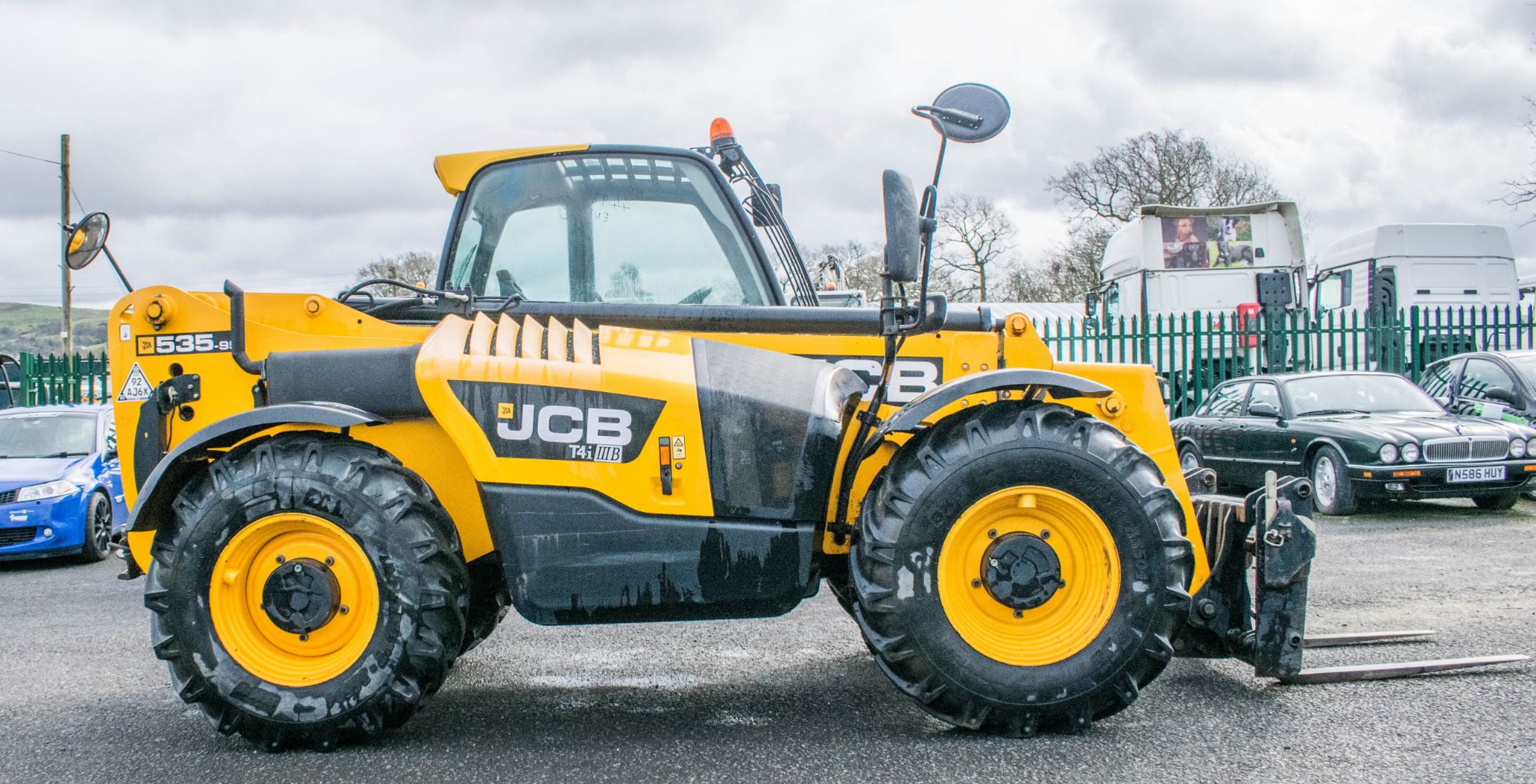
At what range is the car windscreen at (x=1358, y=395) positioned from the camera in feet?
37.5

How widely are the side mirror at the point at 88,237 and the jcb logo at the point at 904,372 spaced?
2.57 meters

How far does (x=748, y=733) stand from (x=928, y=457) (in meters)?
1.19

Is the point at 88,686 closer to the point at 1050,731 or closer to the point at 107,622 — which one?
the point at 107,622

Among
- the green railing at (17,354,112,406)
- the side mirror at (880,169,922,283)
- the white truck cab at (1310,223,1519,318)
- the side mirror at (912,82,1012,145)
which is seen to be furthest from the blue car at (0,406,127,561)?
the white truck cab at (1310,223,1519,318)

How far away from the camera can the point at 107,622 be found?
22.3ft

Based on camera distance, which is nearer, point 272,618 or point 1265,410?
point 272,618

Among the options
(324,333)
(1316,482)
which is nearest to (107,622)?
(324,333)

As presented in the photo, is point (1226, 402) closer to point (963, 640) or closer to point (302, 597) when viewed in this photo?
point (963, 640)

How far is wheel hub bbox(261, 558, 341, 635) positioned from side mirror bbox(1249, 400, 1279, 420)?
10.1 meters

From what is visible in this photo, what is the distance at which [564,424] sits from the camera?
3.78 meters

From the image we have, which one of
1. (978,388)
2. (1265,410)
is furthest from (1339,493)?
→ (978,388)

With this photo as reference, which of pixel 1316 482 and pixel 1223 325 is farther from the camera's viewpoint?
pixel 1223 325

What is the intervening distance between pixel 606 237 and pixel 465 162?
2.34 ft

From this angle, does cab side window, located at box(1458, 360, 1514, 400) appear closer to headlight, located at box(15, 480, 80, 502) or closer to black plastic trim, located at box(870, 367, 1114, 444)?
black plastic trim, located at box(870, 367, 1114, 444)
